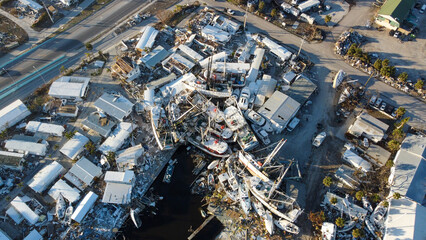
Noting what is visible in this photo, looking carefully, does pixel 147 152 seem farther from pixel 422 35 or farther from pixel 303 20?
pixel 422 35

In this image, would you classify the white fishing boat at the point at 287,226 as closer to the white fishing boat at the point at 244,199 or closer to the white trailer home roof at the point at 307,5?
the white fishing boat at the point at 244,199

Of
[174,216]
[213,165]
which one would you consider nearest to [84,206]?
[174,216]

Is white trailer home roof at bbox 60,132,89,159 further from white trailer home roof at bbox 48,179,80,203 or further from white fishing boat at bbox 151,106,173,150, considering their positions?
white fishing boat at bbox 151,106,173,150

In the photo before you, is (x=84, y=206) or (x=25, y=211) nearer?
(x=25, y=211)

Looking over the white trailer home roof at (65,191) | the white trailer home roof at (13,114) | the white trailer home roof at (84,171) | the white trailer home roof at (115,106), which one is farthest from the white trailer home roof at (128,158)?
the white trailer home roof at (13,114)

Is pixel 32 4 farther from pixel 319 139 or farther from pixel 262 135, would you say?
pixel 319 139
